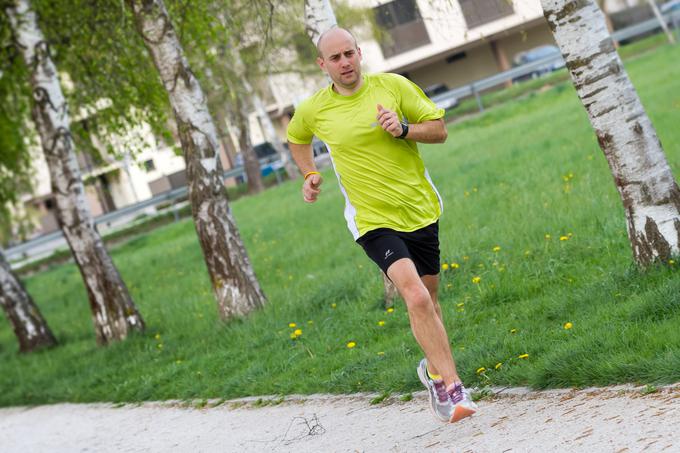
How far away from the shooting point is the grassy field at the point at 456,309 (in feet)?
24.5

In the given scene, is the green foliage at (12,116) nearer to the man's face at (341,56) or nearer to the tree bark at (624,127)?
the tree bark at (624,127)

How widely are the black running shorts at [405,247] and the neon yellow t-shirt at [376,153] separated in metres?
0.04

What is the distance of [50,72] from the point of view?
15844 millimetres

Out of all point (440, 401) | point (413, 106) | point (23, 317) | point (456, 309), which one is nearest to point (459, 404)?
point (440, 401)

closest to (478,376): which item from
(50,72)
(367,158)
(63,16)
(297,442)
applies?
(297,442)

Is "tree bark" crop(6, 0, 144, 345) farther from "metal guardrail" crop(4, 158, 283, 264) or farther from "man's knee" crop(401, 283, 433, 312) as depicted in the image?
"metal guardrail" crop(4, 158, 283, 264)

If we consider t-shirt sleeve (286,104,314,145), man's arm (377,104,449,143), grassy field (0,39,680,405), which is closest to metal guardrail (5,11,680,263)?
grassy field (0,39,680,405)

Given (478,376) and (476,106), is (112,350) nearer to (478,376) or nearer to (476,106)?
(478,376)

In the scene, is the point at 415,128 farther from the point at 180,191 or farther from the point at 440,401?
the point at 180,191

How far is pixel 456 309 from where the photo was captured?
10000 mm

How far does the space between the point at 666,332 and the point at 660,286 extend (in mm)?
1138

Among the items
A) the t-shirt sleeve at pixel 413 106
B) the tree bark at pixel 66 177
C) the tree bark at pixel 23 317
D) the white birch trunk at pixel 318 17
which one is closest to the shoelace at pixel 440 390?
the t-shirt sleeve at pixel 413 106

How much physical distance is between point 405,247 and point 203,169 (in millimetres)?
7299

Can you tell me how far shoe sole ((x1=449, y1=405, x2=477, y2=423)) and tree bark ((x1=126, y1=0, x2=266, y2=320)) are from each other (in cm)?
758
